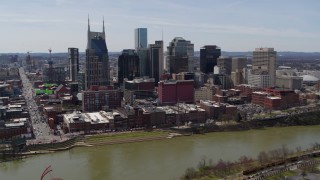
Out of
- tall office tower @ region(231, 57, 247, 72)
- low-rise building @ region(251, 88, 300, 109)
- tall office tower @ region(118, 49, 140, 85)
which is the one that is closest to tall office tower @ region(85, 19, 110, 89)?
tall office tower @ region(118, 49, 140, 85)

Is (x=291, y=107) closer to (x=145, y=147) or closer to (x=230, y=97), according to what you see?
(x=230, y=97)

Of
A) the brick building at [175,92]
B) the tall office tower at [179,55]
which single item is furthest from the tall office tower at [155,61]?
the brick building at [175,92]

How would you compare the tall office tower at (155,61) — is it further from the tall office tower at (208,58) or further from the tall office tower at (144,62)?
the tall office tower at (208,58)

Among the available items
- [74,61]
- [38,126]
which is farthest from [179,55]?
[38,126]

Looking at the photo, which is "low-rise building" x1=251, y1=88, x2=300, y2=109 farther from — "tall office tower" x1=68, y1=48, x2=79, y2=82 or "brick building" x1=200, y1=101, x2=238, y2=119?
"tall office tower" x1=68, y1=48, x2=79, y2=82

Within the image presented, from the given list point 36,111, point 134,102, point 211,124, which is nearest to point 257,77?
point 134,102

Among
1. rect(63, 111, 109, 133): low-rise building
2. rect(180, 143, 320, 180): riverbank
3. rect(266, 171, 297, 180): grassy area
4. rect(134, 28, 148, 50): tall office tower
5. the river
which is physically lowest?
the river

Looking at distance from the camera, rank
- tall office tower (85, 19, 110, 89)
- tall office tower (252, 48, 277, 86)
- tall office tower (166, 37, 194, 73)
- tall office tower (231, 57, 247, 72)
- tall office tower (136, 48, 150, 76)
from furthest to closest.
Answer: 1. tall office tower (231, 57, 247, 72)
2. tall office tower (166, 37, 194, 73)
3. tall office tower (136, 48, 150, 76)
4. tall office tower (252, 48, 277, 86)
5. tall office tower (85, 19, 110, 89)
